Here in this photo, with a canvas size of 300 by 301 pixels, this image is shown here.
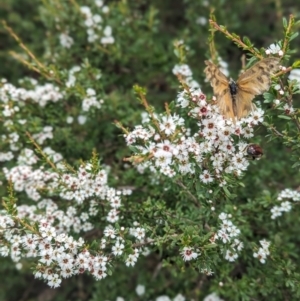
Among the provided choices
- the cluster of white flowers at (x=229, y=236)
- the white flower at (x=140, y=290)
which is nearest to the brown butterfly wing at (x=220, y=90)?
the cluster of white flowers at (x=229, y=236)

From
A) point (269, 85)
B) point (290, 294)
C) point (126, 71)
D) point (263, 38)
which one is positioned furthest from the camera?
point (263, 38)

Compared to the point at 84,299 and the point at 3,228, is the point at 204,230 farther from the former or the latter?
the point at 84,299

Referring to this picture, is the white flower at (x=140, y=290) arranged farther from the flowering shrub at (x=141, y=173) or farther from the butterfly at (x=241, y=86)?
the butterfly at (x=241, y=86)

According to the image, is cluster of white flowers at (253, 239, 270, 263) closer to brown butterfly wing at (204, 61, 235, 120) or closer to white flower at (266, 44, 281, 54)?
brown butterfly wing at (204, 61, 235, 120)

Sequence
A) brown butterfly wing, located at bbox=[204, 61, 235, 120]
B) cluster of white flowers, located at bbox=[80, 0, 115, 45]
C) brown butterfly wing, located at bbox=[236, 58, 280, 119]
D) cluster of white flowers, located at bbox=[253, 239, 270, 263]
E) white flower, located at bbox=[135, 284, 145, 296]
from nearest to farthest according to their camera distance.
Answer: brown butterfly wing, located at bbox=[236, 58, 280, 119], brown butterfly wing, located at bbox=[204, 61, 235, 120], cluster of white flowers, located at bbox=[253, 239, 270, 263], white flower, located at bbox=[135, 284, 145, 296], cluster of white flowers, located at bbox=[80, 0, 115, 45]

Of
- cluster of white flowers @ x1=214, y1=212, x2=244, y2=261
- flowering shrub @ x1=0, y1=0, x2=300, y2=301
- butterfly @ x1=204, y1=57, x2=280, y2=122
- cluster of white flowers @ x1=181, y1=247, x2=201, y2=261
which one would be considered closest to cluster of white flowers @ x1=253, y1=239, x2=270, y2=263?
flowering shrub @ x1=0, y1=0, x2=300, y2=301

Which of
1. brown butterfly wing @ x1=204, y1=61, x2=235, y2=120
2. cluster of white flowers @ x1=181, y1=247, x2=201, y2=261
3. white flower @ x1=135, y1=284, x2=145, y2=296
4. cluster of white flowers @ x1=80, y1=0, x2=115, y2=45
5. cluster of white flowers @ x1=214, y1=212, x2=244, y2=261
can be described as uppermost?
cluster of white flowers @ x1=80, y1=0, x2=115, y2=45

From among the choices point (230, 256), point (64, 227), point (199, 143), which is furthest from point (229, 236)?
point (64, 227)

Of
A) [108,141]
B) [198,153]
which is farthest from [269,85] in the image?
[108,141]
